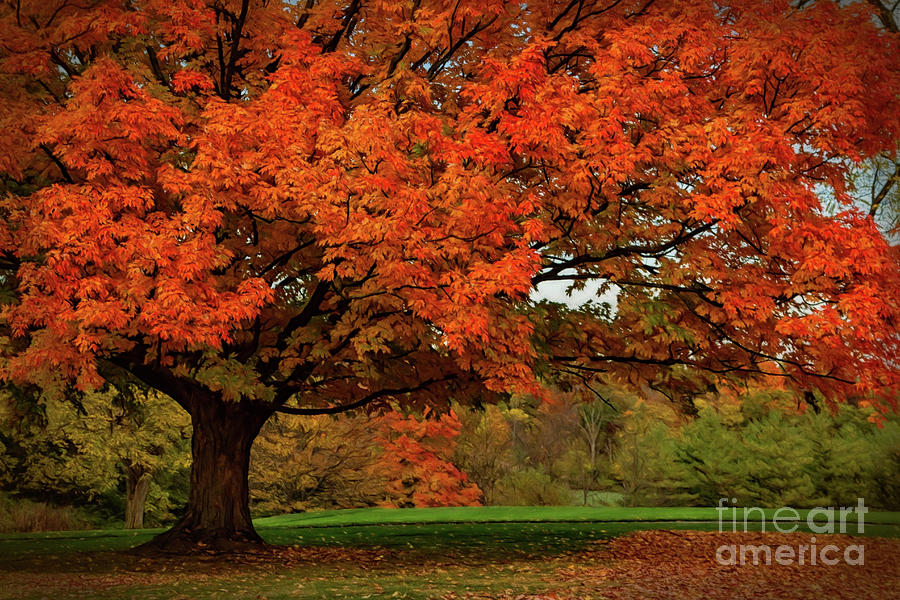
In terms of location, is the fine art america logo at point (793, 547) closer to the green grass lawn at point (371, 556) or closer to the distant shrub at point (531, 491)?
the green grass lawn at point (371, 556)

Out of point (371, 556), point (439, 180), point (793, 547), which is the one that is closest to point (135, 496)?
point (371, 556)

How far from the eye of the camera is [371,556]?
50.6 feet

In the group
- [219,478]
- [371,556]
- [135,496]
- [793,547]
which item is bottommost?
[135,496]

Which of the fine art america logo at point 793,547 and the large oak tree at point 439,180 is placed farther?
the fine art america logo at point 793,547

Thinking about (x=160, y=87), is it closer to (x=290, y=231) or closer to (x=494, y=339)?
(x=290, y=231)

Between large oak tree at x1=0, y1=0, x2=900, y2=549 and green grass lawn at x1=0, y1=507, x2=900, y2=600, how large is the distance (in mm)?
2744

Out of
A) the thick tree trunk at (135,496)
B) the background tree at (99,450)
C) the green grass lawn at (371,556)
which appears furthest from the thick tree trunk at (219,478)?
the thick tree trunk at (135,496)

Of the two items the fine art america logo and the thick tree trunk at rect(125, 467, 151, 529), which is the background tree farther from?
the fine art america logo

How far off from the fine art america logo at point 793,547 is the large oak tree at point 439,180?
13.4ft

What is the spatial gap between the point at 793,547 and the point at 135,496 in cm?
2202

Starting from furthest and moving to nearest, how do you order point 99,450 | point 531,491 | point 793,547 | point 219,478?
point 531,491
point 99,450
point 793,547
point 219,478

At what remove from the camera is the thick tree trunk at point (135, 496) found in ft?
95.6

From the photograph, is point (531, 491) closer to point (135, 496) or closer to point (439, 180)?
point (135, 496)

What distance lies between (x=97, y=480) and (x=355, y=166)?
21539 mm
